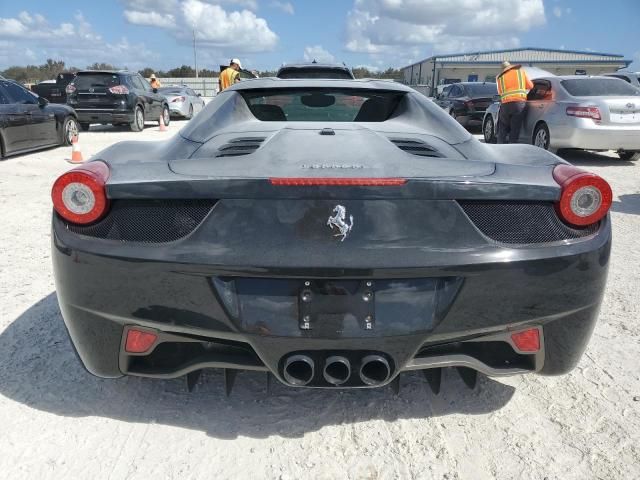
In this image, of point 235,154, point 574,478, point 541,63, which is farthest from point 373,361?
point 541,63

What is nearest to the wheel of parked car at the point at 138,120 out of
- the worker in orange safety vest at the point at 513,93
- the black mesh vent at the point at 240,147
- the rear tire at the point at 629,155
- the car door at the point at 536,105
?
the worker in orange safety vest at the point at 513,93

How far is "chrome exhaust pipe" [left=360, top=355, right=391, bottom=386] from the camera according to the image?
1.79 metres

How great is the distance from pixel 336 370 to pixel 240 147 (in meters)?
1.06

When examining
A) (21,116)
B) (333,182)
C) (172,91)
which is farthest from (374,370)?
(172,91)

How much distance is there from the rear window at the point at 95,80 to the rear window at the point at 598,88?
36.0 feet

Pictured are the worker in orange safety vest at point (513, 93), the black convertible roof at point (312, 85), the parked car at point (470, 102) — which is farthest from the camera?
the parked car at point (470, 102)

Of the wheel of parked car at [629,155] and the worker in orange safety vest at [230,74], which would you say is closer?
the wheel of parked car at [629,155]

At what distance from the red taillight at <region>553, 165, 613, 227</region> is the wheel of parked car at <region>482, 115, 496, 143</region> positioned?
10686 millimetres

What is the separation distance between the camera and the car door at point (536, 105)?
9227 millimetres

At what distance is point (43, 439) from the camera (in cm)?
203

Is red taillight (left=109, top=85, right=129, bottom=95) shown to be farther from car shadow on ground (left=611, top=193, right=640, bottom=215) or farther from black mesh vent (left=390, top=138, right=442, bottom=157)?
black mesh vent (left=390, top=138, right=442, bottom=157)

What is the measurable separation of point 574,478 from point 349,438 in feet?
2.73

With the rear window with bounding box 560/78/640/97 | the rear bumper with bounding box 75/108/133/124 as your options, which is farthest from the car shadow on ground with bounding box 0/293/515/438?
the rear bumper with bounding box 75/108/133/124

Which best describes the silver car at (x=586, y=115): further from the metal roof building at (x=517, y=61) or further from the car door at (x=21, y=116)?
the metal roof building at (x=517, y=61)
